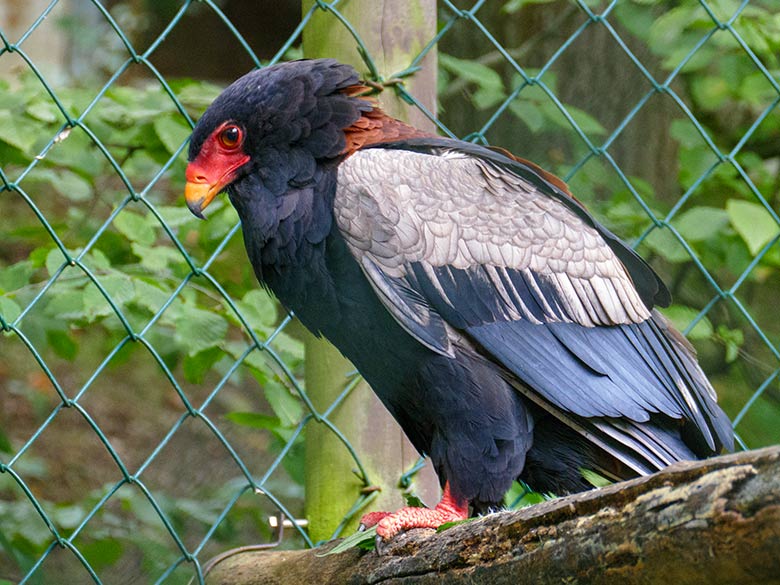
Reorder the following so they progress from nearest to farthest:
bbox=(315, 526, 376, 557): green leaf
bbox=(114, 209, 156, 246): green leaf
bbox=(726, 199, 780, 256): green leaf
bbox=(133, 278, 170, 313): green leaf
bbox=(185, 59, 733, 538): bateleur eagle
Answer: bbox=(315, 526, 376, 557): green leaf, bbox=(185, 59, 733, 538): bateleur eagle, bbox=(133, 278, 170, 313): green leaf, bbox=(114, 209, 156, 246): green leaf, bbox=(726, 199, 780, 256): green leaf

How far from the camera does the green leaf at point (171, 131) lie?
3.30 m

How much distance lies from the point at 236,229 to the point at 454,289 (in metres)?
0.72

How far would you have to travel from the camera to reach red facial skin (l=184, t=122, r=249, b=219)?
107 inches

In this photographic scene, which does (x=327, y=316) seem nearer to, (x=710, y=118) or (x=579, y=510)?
(x=579, y=510)

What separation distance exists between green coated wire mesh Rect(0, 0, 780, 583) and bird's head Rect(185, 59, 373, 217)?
5.6 inches

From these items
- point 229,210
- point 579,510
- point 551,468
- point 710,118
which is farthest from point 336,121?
point 710,118

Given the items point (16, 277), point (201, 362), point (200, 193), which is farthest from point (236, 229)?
point (16, 277)

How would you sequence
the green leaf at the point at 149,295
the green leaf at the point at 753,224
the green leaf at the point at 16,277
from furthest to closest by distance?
1. the green leaf at the point at 753,224
2. the green leaf at the point at 16,277
3. the green leaf at the point at 149,295

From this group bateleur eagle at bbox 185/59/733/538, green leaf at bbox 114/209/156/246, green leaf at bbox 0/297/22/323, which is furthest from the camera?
green leaf at bbox 114/209/156/246

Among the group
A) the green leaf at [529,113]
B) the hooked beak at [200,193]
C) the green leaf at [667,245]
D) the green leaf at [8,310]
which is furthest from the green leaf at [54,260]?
the green leaf at [667,245]

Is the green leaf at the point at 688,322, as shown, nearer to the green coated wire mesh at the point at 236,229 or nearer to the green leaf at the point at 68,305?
the green coated wire mesh at the point at 236,229

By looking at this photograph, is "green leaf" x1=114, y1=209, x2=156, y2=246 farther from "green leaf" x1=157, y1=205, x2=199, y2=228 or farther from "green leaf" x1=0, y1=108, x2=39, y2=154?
"green leaf" x1=0, y1=108, x2=39, y2=154

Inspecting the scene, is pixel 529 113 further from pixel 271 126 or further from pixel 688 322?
pixel 271 126

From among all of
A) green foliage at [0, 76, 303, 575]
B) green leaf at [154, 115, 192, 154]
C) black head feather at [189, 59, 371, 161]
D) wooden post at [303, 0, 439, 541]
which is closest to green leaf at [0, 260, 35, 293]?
green foliage at [0, 76, 303, 575]
